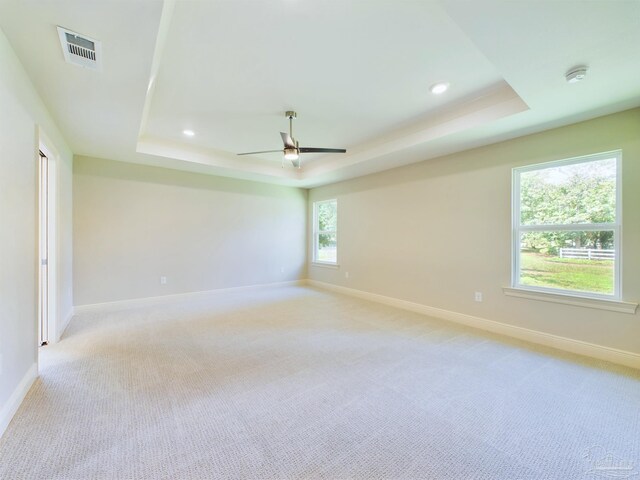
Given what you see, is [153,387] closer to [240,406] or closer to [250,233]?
[240,406]

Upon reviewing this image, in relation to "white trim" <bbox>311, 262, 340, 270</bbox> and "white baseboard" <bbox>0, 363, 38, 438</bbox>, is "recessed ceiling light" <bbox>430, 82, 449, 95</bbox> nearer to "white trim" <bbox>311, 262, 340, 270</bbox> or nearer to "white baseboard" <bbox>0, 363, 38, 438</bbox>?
"white trim" <bbox>311, 262, 340, 270</bbox>

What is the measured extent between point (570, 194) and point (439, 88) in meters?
1.91

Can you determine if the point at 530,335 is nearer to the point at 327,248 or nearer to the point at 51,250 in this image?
the point at 327,248

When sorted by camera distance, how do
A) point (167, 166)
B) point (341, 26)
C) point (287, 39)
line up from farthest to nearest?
point (167, 166) < point (287, 39) < point (341, 26)

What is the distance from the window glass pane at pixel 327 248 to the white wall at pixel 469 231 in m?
0.37

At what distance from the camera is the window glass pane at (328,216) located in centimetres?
623

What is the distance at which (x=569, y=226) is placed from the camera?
300 cm

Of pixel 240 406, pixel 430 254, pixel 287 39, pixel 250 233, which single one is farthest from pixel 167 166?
pixel 430 254

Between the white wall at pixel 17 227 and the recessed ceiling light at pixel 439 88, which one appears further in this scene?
the recessed ceiling light at pixel 439 88

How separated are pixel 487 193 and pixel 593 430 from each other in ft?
8.81

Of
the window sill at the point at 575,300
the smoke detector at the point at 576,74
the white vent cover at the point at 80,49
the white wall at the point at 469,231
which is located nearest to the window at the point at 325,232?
the white wall at the point at 469,231

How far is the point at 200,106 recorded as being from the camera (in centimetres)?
310

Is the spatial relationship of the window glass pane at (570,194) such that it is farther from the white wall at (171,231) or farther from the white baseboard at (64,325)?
the white baseboard at (64,325)

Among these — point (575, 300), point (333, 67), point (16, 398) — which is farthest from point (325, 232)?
point (16, 398)
